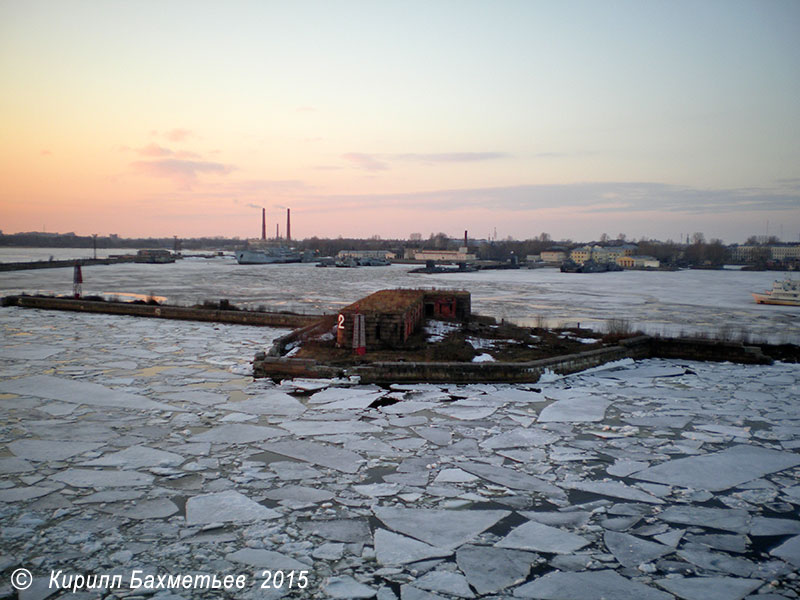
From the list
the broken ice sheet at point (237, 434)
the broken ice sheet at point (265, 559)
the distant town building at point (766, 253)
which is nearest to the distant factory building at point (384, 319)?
the broken ice sheet at point (237, 434)

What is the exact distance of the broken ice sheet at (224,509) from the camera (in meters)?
4.80

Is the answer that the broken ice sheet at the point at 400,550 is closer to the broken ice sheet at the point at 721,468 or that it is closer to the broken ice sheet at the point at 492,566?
the broken ice sheet at the point at 492,566

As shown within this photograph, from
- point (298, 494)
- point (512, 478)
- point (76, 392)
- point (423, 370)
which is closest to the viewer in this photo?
point (298, 494)

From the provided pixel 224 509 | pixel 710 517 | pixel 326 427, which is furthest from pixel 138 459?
pixel 710 517

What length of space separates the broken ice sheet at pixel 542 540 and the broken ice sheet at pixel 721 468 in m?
1.73

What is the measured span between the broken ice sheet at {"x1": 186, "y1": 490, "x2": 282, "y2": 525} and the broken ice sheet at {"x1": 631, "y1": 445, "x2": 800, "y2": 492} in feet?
12.8

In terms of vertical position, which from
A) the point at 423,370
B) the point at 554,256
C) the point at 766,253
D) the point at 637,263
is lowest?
the point at 423,370

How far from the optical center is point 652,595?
376cm

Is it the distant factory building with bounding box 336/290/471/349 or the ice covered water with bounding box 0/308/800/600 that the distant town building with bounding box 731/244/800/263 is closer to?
the distant factory building with bounding box 336/290/471/349

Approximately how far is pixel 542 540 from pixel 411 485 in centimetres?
151

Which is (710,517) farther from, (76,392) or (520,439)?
(76,392)

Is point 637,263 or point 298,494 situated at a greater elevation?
point 637,263

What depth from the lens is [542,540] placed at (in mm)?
4527

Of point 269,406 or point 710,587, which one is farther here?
point 269,406
